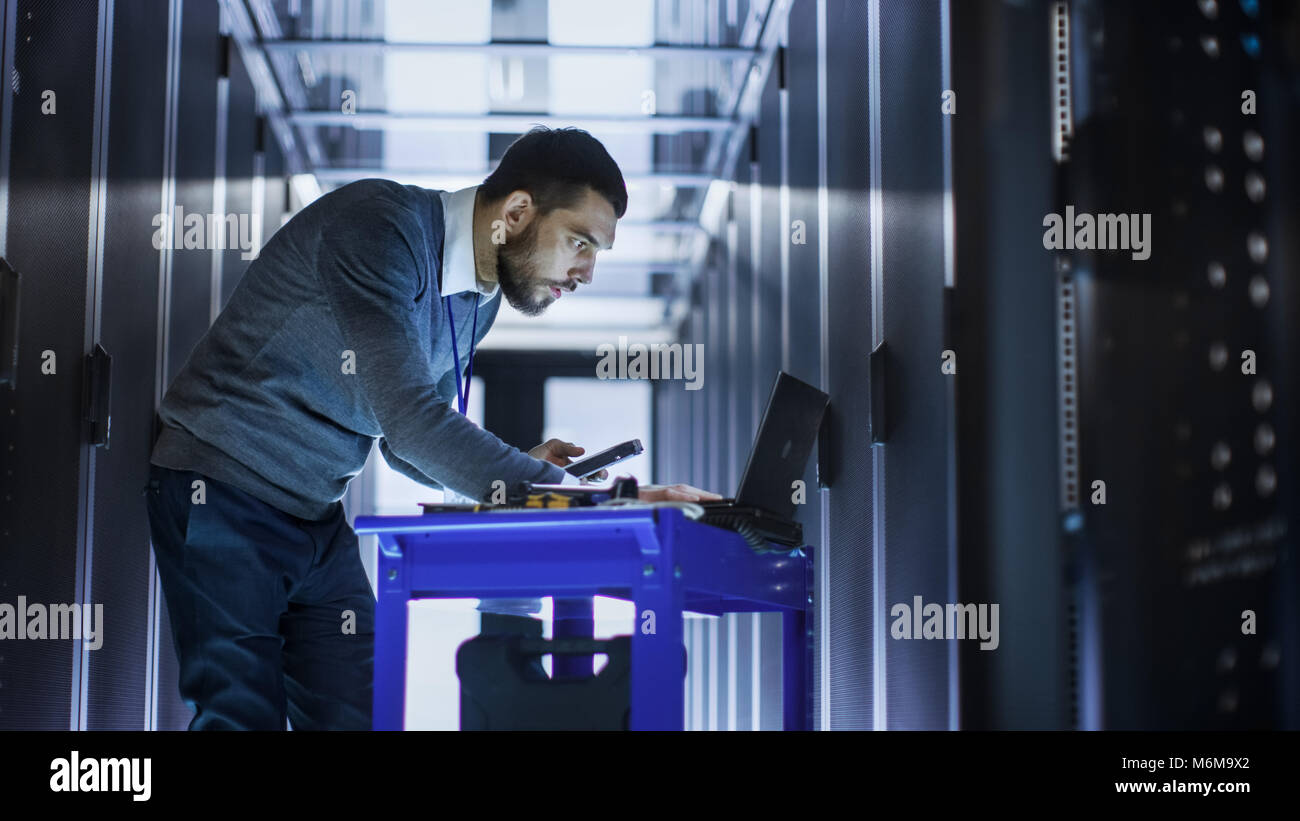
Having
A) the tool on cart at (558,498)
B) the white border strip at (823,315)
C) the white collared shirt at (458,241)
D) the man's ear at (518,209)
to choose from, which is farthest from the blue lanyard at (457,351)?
the white border strip at (823,315)

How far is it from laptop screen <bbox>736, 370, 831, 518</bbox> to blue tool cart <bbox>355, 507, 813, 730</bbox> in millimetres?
196

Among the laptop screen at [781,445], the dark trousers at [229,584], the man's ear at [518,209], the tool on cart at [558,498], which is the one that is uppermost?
the man's ear at [518,209]

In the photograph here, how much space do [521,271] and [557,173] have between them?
0.21 metres

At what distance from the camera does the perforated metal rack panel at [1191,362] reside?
2088 millimetres

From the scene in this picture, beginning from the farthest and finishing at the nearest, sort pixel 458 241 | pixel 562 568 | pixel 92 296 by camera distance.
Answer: pixel 92 296 < pixel 458 241 < pixel 562 568

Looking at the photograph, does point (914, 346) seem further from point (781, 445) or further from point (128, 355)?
point (128, 355)

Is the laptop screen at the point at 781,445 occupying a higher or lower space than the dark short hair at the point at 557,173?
lower

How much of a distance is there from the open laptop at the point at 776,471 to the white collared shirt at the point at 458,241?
659mm

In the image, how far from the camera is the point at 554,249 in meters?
2.62

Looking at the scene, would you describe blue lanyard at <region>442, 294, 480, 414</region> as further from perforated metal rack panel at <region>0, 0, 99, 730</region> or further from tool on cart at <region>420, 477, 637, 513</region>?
perforated metal rack panel at <region>0, 0, 99, 730</region>

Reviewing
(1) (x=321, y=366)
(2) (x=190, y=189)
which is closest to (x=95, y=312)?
(2) (x=190, y=189)

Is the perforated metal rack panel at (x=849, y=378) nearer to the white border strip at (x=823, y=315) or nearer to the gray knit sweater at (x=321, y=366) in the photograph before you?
the white border strip at (x=823, y=315)

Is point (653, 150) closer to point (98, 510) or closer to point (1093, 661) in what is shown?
point (98, 510)

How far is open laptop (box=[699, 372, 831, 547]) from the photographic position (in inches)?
87.4
